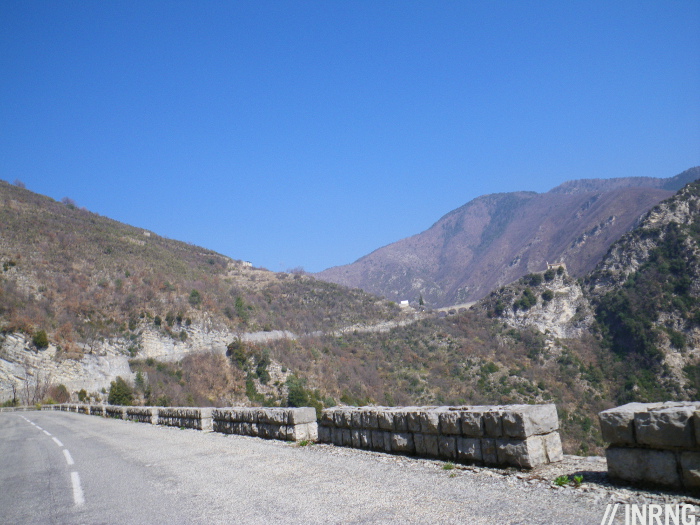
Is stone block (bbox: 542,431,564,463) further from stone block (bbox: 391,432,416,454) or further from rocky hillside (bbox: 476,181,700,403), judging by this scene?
rocky hillside (bbox: 476,181,700,403)

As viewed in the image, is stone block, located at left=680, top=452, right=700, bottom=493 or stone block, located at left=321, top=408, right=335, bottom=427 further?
stone block, located at left=321, top=408, right=335, bottom=427

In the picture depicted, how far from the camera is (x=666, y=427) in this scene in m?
4.12

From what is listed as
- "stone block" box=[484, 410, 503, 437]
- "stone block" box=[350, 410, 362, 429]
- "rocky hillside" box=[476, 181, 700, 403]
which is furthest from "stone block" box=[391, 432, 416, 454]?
"rocky hillside" box=[476, 181, 700, 403]

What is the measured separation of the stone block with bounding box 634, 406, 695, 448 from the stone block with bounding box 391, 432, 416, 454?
327 cm

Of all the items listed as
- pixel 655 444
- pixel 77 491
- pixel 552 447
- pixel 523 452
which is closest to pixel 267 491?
pixel 77 491

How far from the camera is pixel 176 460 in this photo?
328 inches

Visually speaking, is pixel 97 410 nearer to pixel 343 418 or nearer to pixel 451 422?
pixel 343 418

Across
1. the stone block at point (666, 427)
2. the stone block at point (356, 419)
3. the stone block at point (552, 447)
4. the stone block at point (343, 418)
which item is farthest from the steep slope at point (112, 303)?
the stone block at point (666, 427)

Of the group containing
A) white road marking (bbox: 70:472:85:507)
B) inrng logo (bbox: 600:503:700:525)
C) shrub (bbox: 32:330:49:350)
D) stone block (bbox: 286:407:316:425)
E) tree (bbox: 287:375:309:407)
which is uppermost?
shrub (bbox: 32:330:49:350)

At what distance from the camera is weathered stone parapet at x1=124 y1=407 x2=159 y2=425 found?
16.9 m

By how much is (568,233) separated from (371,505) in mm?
162662

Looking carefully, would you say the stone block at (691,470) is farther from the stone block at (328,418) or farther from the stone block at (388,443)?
the stone block at (328,418)

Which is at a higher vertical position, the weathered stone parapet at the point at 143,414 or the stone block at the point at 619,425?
the stone block at the point at 619,425

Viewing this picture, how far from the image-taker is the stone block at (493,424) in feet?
18.5
